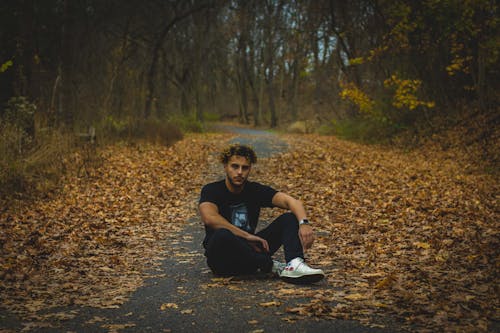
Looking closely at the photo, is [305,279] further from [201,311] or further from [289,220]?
[201,311]

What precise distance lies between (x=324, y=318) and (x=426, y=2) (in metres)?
17.5

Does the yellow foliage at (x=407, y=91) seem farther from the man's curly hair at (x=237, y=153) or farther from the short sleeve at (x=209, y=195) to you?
the short sleeve at (x=209, y=195)

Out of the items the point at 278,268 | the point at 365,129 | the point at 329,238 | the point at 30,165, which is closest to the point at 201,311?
the point at 278,268

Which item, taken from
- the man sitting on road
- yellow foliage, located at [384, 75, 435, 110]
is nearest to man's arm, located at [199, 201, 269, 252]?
the man sitting on road

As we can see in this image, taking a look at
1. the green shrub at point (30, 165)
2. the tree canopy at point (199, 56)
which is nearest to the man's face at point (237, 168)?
the green shrub at point (30, 165)

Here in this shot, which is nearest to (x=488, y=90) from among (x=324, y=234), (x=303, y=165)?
(x=303, y=165)

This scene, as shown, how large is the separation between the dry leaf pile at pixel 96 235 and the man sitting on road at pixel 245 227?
1088mm

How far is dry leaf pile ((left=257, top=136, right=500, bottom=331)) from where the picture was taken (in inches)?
176

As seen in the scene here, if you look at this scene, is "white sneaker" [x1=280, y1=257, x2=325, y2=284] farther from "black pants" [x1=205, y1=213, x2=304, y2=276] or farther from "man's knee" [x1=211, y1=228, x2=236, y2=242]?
"man's knee" [x1=211, y1=228, x2=236, y2=242]

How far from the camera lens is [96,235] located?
326 inches

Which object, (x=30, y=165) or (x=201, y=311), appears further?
(x=30, y=165)

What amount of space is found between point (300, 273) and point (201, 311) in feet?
3.66

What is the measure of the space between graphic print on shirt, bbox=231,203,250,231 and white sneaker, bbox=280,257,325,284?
71 cm

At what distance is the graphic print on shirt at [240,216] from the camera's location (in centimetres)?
562
